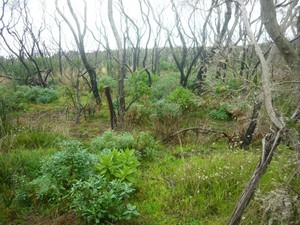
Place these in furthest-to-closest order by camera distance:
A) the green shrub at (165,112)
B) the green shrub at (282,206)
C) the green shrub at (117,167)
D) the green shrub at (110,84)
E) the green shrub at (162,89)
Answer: the green shrub at (110,84), the green shrub at (162,89), the green shrub at (165,112), the green shrub at (117,167), the green shrub at (282,206)

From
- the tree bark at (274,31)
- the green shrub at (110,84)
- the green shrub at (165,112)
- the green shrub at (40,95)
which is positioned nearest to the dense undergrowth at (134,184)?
the tree bark at (274,31)

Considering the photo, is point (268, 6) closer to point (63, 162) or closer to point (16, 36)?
point (63, 162)

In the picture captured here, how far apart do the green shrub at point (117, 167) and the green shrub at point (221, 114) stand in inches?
177

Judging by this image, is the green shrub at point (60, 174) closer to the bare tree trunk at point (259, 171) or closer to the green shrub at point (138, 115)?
the bare tree trunk at point (259, 171)

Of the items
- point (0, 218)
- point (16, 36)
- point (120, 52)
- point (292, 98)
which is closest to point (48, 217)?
point (0, 218)

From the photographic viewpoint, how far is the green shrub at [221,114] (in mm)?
7781

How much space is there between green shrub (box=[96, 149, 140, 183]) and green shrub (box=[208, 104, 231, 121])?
450 centimetres

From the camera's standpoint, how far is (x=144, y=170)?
4.57 m

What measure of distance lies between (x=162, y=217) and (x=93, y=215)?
0.85m

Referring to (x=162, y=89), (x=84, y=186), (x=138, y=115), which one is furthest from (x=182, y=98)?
(x=84, y=186)

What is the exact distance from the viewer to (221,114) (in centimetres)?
780

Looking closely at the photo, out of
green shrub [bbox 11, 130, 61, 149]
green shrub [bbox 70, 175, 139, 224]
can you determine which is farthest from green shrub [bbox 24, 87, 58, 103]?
green shrub [bbox 70, 175, 139, 224]

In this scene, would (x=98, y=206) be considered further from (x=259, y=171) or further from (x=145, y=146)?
(x=145, y=146)

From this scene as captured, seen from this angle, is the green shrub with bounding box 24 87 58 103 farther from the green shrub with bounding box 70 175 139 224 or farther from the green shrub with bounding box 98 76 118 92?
the green shrub with bounding box 70 175 139 224
